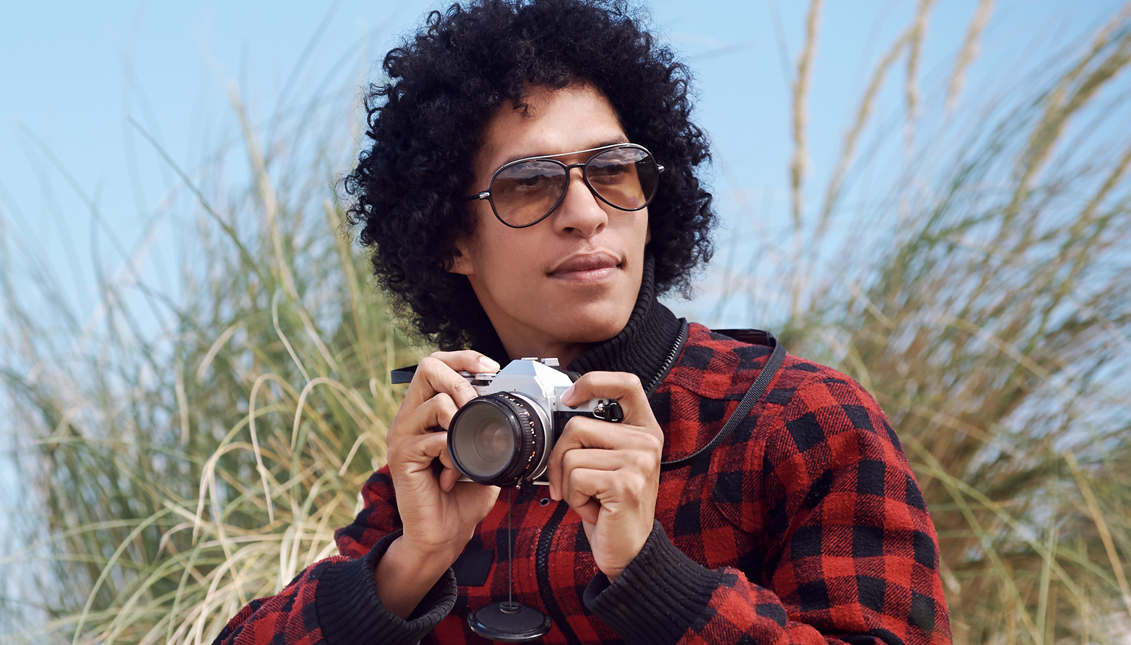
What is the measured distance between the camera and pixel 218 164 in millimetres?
2783

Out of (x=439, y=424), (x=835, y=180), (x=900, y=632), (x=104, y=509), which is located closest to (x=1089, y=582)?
(x=835, y=180)

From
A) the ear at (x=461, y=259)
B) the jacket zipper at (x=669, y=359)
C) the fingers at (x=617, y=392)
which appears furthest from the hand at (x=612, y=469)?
the ear at (x=461, y=259)

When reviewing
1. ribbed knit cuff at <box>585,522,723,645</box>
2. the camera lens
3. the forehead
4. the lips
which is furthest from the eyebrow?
ribbed knit cuff at <box>585,522,723,645</box>

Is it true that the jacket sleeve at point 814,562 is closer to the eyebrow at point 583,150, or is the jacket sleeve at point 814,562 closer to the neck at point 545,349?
the neck at point 545,349

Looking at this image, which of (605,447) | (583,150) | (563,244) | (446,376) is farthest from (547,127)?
(605,447)

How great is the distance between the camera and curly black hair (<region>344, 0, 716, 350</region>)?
1.40 m

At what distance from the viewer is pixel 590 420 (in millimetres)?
1073

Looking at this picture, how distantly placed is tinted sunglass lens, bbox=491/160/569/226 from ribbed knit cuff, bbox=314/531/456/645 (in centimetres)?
48

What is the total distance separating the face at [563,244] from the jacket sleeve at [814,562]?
0.94ft

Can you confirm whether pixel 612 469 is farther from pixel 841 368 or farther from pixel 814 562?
pixel 841 368

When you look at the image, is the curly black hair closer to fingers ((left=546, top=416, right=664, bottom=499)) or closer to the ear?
the ear

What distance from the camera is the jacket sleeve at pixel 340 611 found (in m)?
1.21

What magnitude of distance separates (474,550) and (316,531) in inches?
32.5

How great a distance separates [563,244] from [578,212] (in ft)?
0.16
